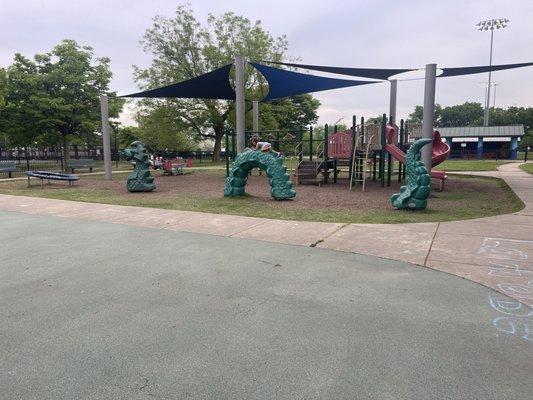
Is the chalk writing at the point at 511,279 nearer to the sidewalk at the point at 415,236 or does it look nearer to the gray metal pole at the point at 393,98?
the sidewalk at the point at 415,236

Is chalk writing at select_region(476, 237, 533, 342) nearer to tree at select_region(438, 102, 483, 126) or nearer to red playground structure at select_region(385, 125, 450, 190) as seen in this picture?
red playground structure at select_region(385, 125, 450, 190)

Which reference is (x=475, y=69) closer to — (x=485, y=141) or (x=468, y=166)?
(x=468, y=166)

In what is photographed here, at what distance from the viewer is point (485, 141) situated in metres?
42.3

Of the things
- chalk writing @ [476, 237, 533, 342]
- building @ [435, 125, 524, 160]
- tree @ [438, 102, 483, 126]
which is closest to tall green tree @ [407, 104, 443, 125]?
tree @ [438, 102, 483, 126]

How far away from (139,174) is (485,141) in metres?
41.0

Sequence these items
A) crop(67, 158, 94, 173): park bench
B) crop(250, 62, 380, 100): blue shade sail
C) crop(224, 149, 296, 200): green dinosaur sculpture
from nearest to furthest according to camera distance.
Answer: crop(224, 149, 296, 200): green dinosaur sculpture → crop(250, 62, 380, 100): blue shade sail → crop(67, 158, 94, 173): park bench

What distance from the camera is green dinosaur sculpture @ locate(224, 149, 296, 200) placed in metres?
10.7

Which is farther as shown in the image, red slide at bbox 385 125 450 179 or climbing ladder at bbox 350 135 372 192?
climbing ladder at bbox 350 135 372 192

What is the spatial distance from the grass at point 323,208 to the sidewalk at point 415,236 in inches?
20.8

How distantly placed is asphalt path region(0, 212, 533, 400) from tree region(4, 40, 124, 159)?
2106cm

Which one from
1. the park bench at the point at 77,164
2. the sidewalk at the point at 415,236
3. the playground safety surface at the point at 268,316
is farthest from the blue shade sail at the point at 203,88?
the playground safety surface at the point at 268,316

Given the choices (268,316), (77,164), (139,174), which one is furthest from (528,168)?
(77,164)

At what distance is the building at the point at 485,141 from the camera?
40206mm

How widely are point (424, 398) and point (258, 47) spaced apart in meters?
29.5
